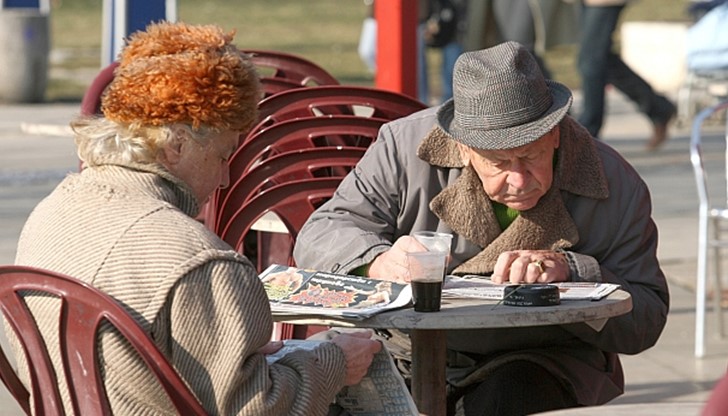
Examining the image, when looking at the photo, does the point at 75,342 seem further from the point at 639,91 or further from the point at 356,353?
the point at 639,91

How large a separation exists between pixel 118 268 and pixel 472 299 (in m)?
0.93

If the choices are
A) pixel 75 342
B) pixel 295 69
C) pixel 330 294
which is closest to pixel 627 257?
pixel 330 294

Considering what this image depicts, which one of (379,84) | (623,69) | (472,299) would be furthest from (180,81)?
(623,69)

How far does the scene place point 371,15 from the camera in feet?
39.7

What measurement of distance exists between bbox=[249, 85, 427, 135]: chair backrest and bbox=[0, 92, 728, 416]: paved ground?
143 cm

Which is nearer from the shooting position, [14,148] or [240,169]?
[240,169]

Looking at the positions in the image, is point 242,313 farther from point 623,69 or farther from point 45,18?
point 45,18

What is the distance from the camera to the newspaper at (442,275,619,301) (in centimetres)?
329

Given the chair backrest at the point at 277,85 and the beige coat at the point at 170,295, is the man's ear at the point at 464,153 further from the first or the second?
the chair backrest at the point at 277,85

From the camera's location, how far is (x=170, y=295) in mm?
2645

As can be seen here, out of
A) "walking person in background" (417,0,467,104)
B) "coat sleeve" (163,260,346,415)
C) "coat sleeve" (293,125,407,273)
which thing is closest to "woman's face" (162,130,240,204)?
"coat sleeve" (163,260,346,415)

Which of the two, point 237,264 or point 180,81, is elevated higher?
point 180,81

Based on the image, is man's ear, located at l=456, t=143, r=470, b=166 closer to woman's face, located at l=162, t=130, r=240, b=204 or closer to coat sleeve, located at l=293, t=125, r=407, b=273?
coat sleeve, located at l=293, t=125, r=407, b=273

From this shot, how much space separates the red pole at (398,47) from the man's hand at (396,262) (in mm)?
3047
